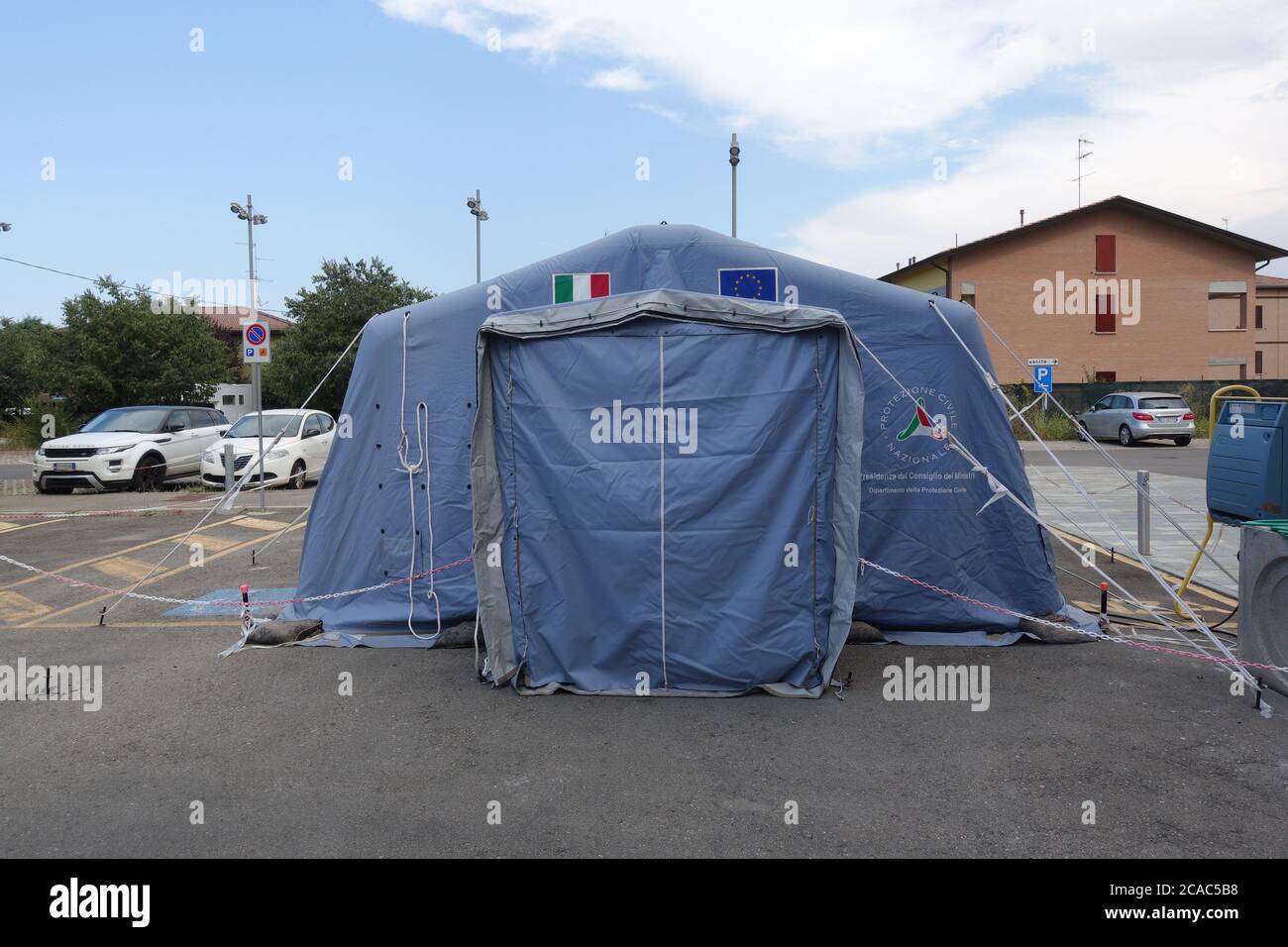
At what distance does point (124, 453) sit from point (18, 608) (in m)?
9.94

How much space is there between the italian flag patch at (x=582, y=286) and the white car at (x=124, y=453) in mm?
13686

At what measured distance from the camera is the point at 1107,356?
37.8m

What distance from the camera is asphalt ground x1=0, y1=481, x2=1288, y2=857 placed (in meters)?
3.89

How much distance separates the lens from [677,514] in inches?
229

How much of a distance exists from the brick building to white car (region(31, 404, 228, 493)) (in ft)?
95.8

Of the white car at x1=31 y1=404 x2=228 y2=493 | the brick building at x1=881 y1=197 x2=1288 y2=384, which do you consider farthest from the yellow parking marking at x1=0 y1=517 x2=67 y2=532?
the brick building at x1=881 y1=197 x2=1288 y2=384

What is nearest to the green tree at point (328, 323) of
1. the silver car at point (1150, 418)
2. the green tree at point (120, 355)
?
the green tree at point (120, 355)

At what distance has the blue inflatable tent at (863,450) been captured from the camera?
22.9ft

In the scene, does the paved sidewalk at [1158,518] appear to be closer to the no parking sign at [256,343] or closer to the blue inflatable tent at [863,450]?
the blue inflatable tent at [863,450]

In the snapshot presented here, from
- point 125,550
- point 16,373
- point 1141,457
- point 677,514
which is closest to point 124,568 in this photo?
point 125,550

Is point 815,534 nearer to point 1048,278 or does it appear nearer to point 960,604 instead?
point 960,604
